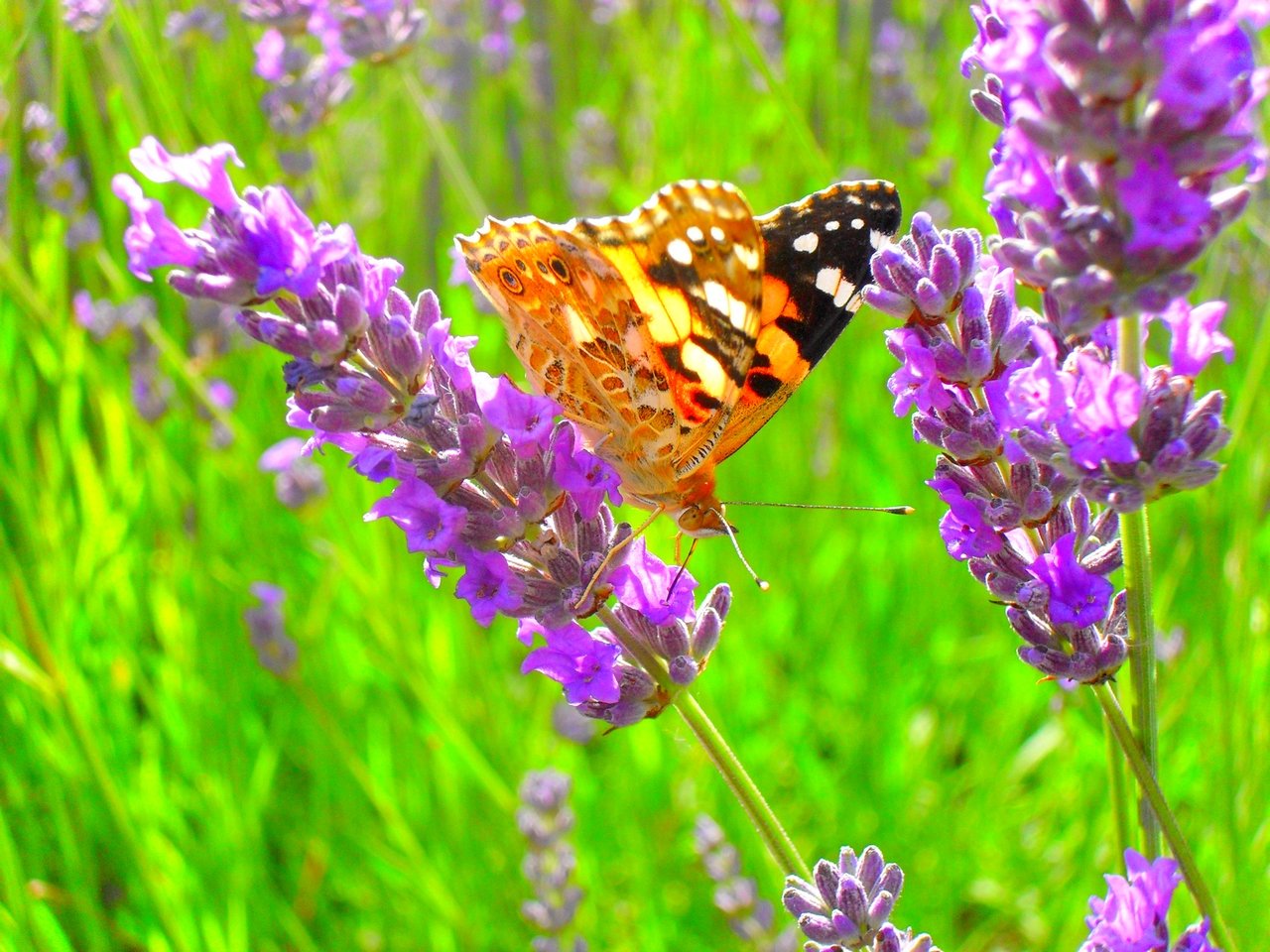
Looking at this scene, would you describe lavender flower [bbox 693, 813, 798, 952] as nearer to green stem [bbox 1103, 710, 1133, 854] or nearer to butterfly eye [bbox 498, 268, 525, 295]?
green stem [bbox 1103, 710, 1133, 854]

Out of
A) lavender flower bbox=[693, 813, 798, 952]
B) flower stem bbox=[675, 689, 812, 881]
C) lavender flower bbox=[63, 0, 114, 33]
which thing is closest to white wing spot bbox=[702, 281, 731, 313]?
flower stem bbox=[675, 689, 812, 881]

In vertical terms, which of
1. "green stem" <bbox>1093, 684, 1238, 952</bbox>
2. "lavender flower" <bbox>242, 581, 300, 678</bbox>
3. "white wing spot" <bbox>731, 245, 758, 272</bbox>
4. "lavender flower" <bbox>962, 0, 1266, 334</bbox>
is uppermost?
"lavender flower" <bbox>962, 0, 1266, 334</bbox>

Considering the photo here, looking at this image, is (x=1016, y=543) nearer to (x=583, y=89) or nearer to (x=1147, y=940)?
(x=1147, y=940)

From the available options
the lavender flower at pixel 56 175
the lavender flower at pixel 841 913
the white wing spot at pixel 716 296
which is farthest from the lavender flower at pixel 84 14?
the lavender flower at pixel 841 913

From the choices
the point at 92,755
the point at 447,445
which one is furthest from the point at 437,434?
the point at 92,755

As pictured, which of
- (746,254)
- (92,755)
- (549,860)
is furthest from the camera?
(549,860)

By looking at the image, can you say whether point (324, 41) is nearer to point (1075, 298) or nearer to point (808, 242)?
point (808, 242)
